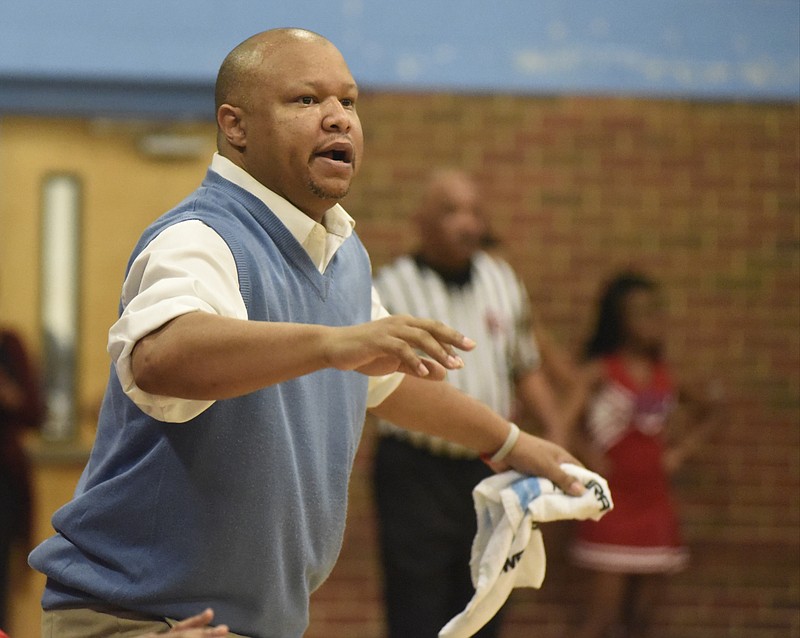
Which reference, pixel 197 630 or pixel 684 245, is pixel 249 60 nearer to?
pixel 197 630

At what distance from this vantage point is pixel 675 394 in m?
5.06

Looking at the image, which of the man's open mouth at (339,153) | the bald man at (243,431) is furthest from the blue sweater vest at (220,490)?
the man's open mouth at (339,153)

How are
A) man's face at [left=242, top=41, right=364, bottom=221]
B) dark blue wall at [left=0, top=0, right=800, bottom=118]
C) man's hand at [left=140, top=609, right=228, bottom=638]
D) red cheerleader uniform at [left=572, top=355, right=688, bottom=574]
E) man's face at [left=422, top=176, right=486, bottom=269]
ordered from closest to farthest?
man's hand at [left=140, top=609, right=228, bottom=638], man's face at [left=242, top=41, right=364, bottom=221], dark blue wall at [left=0, top=0, right=800, bottom=118], man's face at [left=422, top=176, right=486, bottom=269], red cheerleader uniform at [left=572, top=355, right=688, bottom=574]

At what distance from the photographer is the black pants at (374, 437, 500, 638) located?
397 cm

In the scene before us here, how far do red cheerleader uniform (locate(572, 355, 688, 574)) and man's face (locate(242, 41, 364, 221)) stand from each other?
3.06 m

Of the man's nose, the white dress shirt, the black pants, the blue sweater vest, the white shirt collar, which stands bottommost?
the black pants

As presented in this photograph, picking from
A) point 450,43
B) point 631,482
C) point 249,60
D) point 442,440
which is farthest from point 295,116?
point 631,482

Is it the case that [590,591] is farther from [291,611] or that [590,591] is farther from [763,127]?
[291,611]

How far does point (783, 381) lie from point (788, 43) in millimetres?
1875

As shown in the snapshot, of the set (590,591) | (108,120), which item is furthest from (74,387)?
(590,591)

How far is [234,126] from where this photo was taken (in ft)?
6.57

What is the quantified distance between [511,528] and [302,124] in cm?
79

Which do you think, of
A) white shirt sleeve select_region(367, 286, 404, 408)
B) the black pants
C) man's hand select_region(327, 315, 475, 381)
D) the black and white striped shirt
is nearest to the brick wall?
the black and white striped shirt

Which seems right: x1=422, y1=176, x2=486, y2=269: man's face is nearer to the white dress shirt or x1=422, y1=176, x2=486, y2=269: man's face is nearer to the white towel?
the white towel
